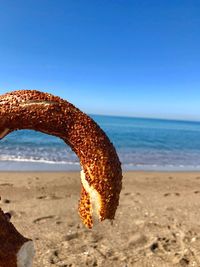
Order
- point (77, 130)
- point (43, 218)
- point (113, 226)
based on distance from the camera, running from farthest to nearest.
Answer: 1. point (43, 218)
2. point (113, 226)
3. point (77, 130)

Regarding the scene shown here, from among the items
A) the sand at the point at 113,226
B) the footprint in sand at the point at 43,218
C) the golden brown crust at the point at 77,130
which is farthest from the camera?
the footprint in sand at the point at 43,218

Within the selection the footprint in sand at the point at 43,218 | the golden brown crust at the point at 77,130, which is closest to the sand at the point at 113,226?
the footprint in sand at the point at 43,218

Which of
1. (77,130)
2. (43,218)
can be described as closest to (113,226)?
(43,218)

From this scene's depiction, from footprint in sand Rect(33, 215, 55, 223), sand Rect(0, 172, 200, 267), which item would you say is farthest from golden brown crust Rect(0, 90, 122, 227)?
footprint in sand Rect(33, 215, 55, 223)

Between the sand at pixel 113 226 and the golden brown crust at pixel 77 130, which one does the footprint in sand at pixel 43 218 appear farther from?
the golden brown crust at pixel 77 130

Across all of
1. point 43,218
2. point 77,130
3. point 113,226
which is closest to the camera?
point 77,130

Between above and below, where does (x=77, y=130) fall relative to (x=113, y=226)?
above

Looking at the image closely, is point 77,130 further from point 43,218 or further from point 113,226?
point 43,218

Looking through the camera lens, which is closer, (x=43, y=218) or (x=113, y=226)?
(x=113, y=226)
